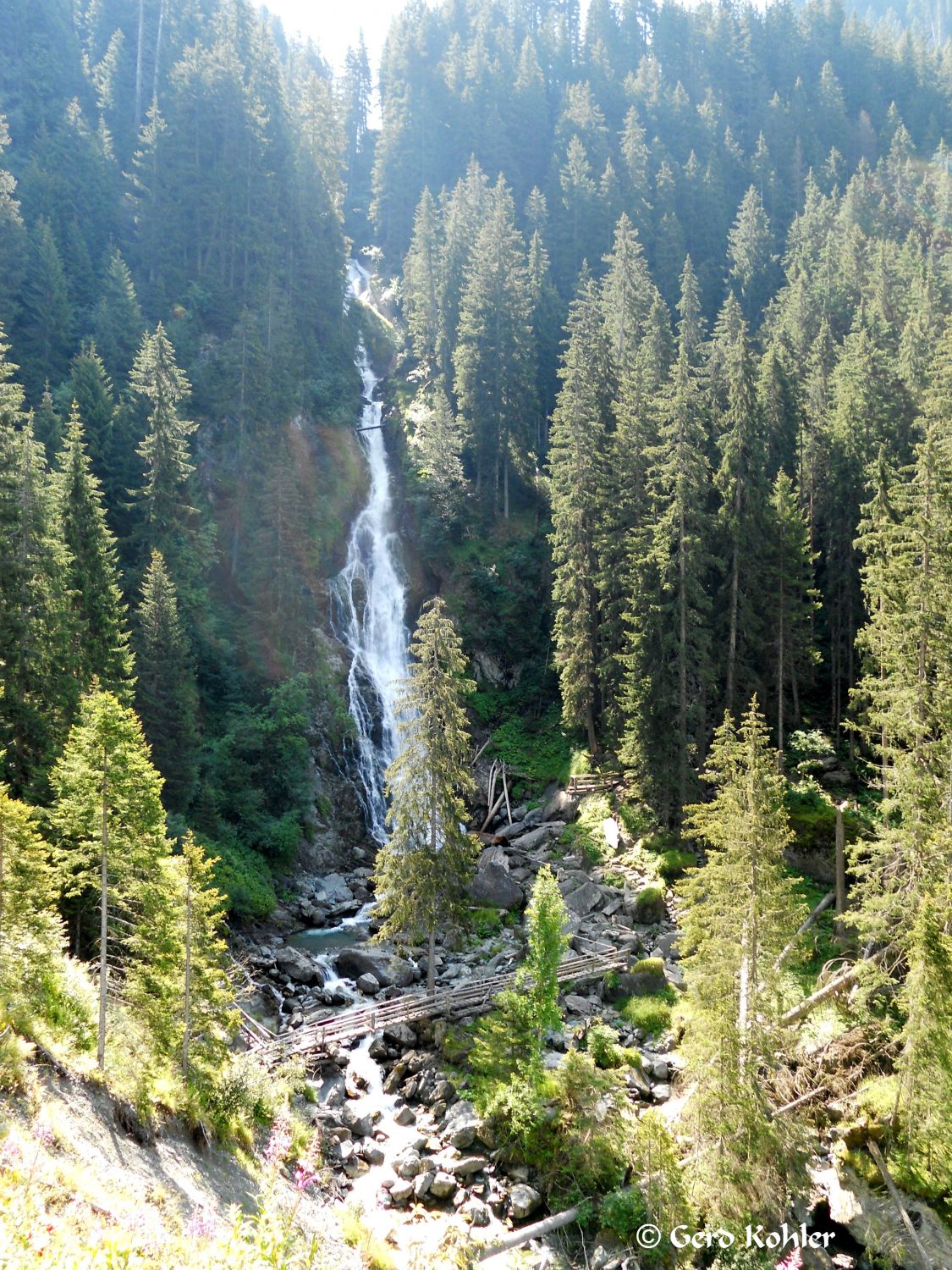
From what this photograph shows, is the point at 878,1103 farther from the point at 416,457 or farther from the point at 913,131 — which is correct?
the point at 913,131

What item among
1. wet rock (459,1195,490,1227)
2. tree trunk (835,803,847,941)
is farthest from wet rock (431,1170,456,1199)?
tree trunk (835,803,847,941)

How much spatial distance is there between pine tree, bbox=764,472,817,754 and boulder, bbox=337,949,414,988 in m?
16.9

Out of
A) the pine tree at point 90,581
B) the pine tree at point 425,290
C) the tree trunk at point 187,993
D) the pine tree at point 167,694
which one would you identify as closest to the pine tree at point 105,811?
the tree trunk at point 187,993

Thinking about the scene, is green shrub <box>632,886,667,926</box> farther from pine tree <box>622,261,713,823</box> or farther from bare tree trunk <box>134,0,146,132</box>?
bare tree trunk <box>134,0,146,132</box>

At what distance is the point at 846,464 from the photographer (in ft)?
128

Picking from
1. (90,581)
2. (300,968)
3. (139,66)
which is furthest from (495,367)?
(139,66)

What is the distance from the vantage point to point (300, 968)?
2677 cm

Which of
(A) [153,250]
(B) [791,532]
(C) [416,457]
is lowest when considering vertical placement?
(B) [791,532]

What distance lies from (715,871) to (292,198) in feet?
211

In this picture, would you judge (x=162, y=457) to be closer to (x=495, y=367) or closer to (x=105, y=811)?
(x=495, y=367)

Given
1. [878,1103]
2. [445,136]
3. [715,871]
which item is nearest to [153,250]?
[445,136]

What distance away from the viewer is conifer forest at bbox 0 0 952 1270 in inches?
642

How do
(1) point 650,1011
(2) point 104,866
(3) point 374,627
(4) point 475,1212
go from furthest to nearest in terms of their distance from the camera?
1. (3) point 374,627
2. (1) point 650,1011
3. (4) point 475,1212
4. (2) point 104,866

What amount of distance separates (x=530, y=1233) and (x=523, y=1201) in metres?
0.88
